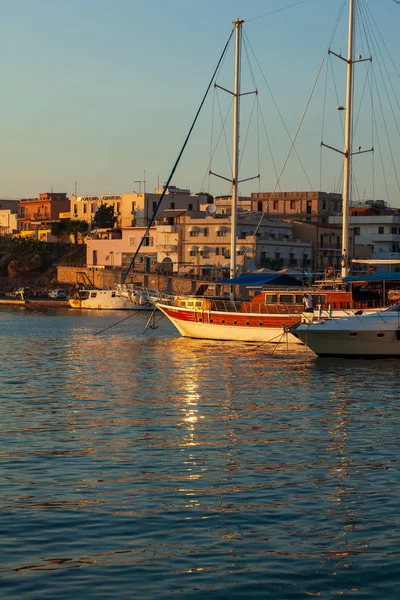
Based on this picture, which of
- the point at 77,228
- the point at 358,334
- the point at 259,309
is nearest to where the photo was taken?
the point at 358,334

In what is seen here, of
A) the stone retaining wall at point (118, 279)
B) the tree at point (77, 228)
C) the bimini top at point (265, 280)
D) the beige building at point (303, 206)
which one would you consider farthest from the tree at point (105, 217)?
the bimini top at point (265, 280)

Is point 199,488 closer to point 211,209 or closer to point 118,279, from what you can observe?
point 211,209

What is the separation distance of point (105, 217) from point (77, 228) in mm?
6339

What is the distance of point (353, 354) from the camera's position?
46.0 m

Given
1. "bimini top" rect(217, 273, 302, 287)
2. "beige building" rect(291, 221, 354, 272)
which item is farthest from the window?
"beige building" rect(291, 221, 354, 272)

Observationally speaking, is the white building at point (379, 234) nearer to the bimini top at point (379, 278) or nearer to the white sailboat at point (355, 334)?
the bimini top at point (379, 278)

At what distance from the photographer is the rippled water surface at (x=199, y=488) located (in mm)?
13438

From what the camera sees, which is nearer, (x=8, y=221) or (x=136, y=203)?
(x=136, y=203)

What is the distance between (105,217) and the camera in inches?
5517

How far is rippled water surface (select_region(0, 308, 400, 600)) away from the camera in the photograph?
529 inches

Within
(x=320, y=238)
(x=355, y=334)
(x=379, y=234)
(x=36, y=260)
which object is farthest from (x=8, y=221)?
(x=355, y=334)

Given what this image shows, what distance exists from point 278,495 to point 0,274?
439 ft

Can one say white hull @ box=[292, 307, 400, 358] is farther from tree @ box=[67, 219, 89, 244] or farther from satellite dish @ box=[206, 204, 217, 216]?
tree @ box=[67, 219, 89, 244]

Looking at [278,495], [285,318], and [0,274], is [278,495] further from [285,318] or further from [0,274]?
[0,274]
